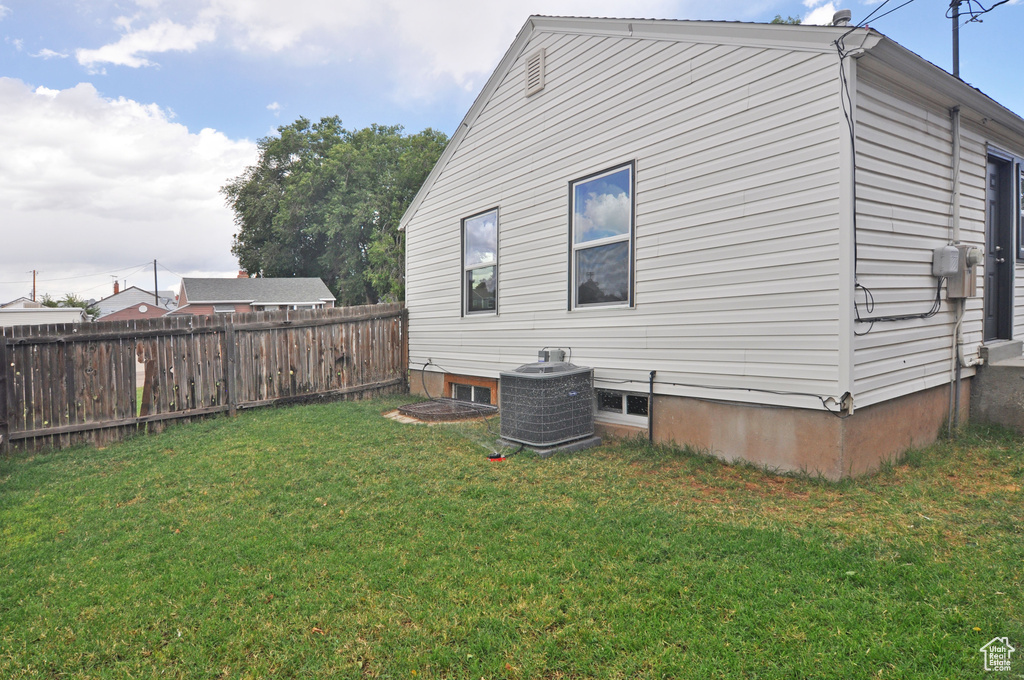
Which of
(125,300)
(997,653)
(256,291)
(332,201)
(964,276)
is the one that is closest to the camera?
(997,653)

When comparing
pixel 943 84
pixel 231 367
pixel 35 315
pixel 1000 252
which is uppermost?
pixel 943 84

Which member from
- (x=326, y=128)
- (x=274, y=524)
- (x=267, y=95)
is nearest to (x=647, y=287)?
(x=274, y=524)

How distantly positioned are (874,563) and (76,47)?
1161 centimetres

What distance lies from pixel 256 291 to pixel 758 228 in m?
35.2

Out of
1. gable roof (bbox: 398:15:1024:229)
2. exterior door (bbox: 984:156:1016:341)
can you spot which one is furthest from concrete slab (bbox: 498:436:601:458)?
exterior door (bbox: 984:156:1016:341)

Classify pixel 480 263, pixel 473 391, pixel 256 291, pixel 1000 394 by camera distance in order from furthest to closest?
pixel 256 291, pixel 473 391, pixel 480 263, pixel 1000 394

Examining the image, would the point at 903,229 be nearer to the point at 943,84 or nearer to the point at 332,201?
the point at 943,84

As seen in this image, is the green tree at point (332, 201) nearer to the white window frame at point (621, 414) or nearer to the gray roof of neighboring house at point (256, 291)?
the gray roof of neighboring house at point (256, 291)

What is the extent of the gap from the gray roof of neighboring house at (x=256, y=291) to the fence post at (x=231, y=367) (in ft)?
91.5

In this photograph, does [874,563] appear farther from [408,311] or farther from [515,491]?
[408,311]

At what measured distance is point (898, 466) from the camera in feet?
14.5

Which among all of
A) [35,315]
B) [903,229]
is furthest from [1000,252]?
[35,315]

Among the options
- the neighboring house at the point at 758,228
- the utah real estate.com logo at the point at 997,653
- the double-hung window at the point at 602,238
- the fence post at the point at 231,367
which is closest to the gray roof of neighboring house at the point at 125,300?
the fence post at the point at 231,367

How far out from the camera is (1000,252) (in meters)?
5.99
